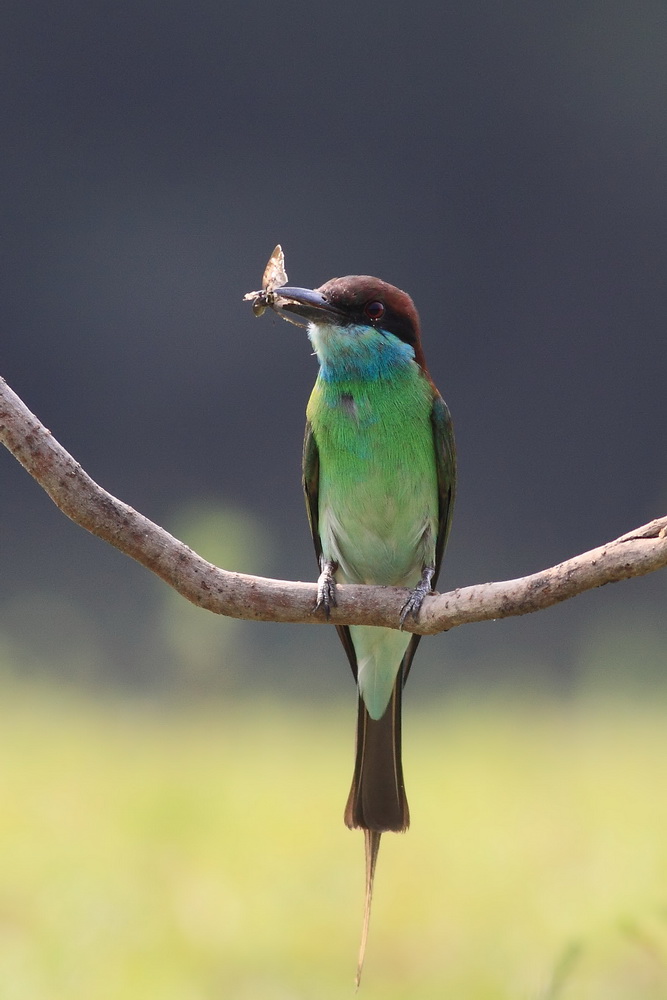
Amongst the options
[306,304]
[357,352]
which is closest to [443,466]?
[357,352]

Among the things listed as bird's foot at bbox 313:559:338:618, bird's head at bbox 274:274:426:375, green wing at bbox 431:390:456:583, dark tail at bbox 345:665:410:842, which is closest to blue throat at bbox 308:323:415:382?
bird's head at bbox 274:274:426:375

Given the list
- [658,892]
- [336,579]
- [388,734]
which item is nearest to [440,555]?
[336,579]

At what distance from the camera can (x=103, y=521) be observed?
1.25 meters

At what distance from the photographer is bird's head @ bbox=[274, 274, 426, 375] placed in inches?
61.3

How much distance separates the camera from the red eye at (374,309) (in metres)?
1.59

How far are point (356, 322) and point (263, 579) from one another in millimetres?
432

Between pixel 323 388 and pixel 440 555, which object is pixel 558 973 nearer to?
pixel 440 555

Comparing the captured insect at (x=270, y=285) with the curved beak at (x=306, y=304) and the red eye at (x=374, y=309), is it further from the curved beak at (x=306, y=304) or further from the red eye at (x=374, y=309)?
the red eye at (x=374, y=309)

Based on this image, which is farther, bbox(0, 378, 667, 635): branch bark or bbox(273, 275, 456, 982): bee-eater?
bbox(273, 275, 456, 982): bee-eater

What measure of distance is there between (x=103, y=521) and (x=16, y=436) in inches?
5.3

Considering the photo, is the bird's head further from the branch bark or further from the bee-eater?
the branch bark

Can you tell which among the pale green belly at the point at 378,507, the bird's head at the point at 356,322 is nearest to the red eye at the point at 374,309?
the bird's head at the point at 356,322

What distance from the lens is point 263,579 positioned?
1.37m

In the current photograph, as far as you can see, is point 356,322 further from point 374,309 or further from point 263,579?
point 263,579
